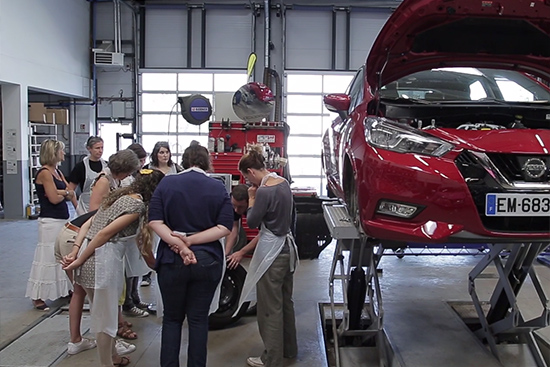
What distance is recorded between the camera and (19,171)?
865cm

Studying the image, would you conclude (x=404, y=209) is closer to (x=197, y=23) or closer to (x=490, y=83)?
(x=490, y=83)

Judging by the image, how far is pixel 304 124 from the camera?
37.1ft

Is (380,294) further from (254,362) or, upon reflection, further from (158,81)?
(158,81)

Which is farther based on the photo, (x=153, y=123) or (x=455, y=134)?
(x=153, y=123)

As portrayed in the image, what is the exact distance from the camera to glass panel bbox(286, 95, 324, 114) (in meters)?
11.2

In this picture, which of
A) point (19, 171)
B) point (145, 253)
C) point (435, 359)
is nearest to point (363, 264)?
point (435, 359)

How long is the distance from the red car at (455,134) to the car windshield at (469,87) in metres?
0.01

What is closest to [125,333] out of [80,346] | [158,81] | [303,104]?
[80,346]

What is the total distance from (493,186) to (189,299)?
60.6 inches

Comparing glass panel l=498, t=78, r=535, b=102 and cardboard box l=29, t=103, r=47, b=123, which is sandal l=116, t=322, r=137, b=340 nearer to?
glass panel l=498, t=78, r=535, b=102

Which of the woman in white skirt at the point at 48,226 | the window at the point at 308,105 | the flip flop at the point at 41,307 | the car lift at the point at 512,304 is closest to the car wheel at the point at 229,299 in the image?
the woman in white skirt at the point at 48,226

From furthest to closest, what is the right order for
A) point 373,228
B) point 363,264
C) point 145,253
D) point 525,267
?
point 525,267, point 363,264, point 145,253, point 373,228

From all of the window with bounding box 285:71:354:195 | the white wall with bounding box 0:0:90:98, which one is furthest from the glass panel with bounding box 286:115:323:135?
the white wall with bounding box 0:0:90:98

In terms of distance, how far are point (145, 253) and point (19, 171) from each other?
7.05 metres
